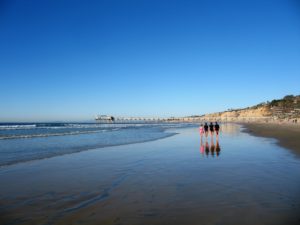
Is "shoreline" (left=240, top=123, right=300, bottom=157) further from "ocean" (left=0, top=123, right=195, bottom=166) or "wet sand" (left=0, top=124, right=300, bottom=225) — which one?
"ocean" (left=0, top=123, right=195, bottom=166)

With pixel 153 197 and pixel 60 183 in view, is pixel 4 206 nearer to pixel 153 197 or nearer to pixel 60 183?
pixel 60 183

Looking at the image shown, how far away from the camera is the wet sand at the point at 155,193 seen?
5.38 m

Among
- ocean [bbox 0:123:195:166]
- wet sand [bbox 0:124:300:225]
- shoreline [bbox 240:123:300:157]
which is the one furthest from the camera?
shoreline [bbox 240:123:300:157]

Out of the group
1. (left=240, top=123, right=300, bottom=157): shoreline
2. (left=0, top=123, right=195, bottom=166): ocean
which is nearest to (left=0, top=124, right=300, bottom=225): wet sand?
(left=0, top=123, right=195, bottom=166): ocean

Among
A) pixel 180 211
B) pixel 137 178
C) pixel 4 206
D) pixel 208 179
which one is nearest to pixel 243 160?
pixel 208 179

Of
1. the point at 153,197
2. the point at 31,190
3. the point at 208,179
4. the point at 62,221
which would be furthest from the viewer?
the point at 208,179

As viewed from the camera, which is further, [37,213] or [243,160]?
[243,160]

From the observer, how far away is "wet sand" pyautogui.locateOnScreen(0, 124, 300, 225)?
5.38 m

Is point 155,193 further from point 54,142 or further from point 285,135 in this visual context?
point 285,135

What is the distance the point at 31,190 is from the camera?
7.85 m

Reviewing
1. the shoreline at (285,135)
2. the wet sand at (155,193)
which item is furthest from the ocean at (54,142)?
the shoreline at (285,135)

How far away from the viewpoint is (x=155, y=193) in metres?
7.12

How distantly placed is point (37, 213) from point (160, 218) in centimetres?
263

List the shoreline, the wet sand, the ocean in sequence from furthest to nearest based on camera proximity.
Result: the shoreline, the ocean, the wet sand
